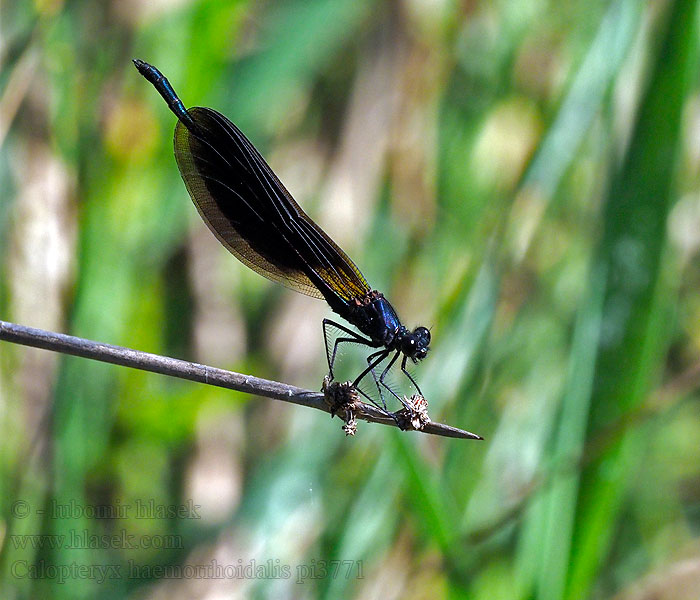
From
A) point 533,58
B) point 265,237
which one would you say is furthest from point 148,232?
point 533,58

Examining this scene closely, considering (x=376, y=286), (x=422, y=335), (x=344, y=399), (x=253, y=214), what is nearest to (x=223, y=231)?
(x=253, y=214)

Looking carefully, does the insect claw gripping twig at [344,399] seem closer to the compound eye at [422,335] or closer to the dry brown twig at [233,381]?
the dry brown twig at [233,381]

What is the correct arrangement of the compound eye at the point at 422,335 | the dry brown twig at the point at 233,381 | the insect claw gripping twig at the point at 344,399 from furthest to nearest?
the compound eye at the point at 422,335
the insect claw gripping twig at the point at 344,399
the dry brown twig at the point at 233,381

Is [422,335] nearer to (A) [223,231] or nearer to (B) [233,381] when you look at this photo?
(A) [223,231]

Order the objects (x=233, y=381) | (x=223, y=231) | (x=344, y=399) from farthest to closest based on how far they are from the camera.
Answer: (x=223, y=231)
(x=344, y=399)
(x=233, y=381)

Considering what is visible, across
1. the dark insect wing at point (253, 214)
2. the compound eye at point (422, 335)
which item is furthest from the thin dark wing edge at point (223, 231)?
the compound eye at point (422, 335)

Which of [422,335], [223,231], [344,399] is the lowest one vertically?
[344,399]
